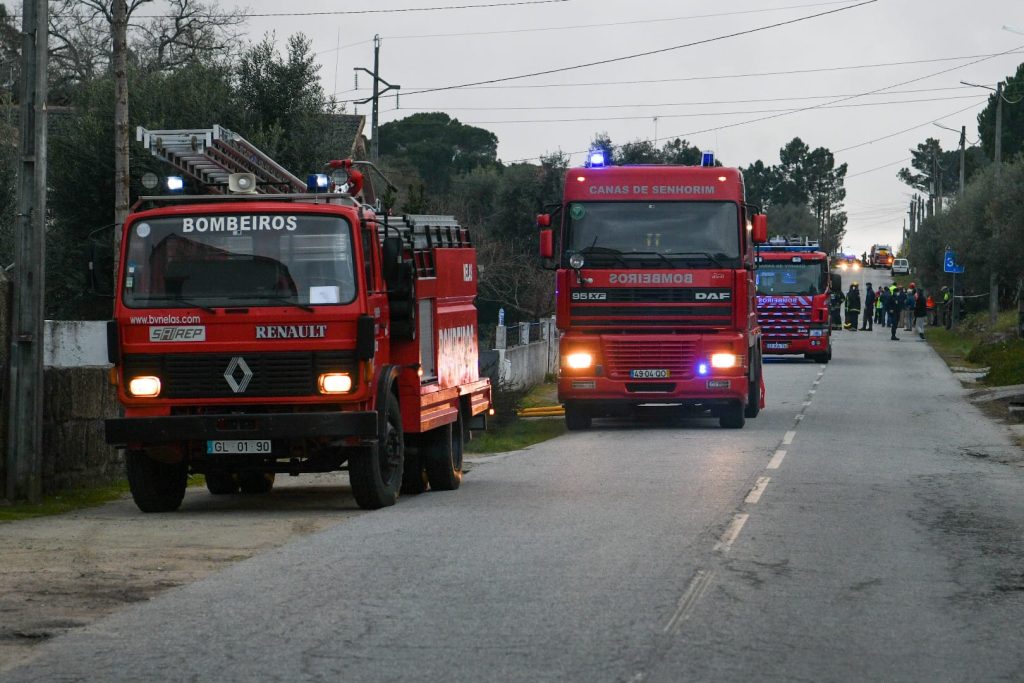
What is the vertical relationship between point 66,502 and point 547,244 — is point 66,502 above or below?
below

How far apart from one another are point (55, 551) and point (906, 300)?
55658 millimetres

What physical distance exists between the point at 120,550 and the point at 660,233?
475 inches

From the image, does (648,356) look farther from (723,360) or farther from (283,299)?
(283,299)

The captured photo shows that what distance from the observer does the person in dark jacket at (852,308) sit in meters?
62.4

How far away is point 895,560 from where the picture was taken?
1034cm

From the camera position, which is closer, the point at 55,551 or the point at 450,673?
the point at 450,673

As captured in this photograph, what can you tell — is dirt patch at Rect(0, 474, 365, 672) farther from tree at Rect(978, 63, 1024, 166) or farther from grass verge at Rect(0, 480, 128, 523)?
tree at Rect(978, 63, 1024, 166)

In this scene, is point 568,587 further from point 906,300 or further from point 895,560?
point 906,300

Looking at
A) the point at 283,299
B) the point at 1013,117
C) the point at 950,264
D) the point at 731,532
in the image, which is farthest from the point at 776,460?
the point at 1013,117

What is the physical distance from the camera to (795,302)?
41125 millimetres

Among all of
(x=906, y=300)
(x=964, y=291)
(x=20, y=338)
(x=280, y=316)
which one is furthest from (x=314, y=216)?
(x=964, y=291)

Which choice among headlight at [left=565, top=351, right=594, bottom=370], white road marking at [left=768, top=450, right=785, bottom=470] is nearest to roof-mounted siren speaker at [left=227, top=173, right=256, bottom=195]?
white road marking at [left=768, top=450, right=785, bottom=470]

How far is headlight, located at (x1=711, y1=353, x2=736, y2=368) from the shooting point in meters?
21.7

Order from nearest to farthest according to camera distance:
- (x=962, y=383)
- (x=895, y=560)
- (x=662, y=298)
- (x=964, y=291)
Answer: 1. (x=895, y=560)
2. (x=662, y=298)
3. (x=962, y=383)
4. (x=964, y=291)
